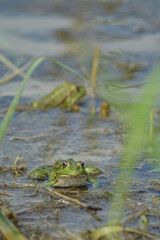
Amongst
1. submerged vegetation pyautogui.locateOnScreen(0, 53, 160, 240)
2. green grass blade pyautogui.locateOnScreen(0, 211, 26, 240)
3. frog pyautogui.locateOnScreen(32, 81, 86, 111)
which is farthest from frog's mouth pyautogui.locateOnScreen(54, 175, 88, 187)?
Result: frog pyautogui.locateOnScreen(32, 81, 86, 111)

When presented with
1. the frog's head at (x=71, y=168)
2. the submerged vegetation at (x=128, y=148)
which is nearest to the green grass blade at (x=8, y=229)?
the submerged vegetation at (x=128, y=148)

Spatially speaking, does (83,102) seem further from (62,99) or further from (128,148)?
(128,148)

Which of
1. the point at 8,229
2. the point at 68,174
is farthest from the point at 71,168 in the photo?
the point at 8,229

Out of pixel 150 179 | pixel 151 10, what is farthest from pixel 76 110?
pixel 151 10

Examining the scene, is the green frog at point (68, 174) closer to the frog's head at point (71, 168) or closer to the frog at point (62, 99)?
the frog's head at point (71, 168)

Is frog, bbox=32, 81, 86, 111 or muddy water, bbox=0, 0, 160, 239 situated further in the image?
frog, bbox=32, 81, 86, 111

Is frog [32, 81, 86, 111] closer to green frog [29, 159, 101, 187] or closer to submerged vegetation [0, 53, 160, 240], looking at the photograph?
submerged vegetation [0, 53, 160, 240]
